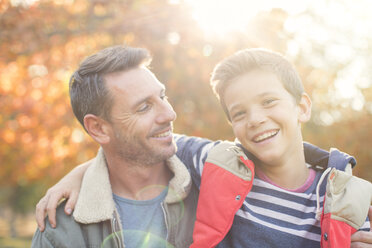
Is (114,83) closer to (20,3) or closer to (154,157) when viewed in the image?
(154,157)

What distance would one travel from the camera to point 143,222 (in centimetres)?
270

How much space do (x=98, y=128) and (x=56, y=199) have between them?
27.0 inches

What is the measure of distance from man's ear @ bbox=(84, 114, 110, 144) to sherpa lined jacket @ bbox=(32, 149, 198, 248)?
11.7 inches

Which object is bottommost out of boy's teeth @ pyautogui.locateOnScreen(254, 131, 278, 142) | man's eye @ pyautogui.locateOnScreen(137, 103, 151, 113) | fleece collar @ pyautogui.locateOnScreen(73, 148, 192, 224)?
fleece collar @ pyautogui.locateOnScreen(73, 148, 192, 224)

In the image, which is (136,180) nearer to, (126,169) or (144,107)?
(126,169)

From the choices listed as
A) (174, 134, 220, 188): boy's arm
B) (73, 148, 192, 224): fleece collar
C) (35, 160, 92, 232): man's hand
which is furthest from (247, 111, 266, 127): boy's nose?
(35, 160, 92, 232): man's hand

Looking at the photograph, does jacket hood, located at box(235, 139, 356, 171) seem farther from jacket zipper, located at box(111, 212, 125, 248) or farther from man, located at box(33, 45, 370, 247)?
jacket zipper, located at box(111, 212, 125, 248)

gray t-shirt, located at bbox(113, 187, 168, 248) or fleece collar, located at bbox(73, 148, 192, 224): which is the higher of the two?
fleece collar, located at bbox(73, 148, 192, 224)

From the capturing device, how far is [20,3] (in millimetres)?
4832

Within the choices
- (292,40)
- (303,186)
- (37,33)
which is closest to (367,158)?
(292,40)

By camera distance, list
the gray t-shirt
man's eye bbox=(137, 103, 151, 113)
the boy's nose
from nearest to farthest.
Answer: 1. the boy's nose
2. the gray t-shirt
3. man's eye bbox=(137, 103, 151, 113)

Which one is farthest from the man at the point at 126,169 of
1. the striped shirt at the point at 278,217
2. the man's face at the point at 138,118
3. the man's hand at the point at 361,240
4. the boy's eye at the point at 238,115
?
the man's hand at the point at 361,240

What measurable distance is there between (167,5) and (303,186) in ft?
12.0

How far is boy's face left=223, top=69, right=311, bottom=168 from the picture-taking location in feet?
7.99
